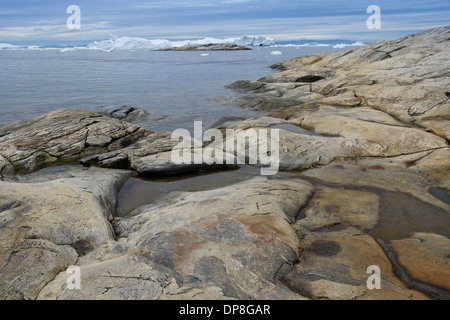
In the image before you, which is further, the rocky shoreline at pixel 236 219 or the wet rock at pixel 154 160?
the wet rock at pixel 154 160

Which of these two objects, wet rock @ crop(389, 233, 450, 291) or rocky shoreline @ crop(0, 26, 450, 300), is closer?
rocky shoreline @ crop(0, 26, 450, 300)

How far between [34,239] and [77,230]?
0.69 metres

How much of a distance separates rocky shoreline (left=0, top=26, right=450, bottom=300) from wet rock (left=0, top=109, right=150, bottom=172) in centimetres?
5

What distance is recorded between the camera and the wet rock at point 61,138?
1054cm

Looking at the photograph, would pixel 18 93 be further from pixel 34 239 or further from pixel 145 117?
pixel 34 239

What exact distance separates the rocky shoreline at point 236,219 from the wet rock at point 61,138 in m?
0.05

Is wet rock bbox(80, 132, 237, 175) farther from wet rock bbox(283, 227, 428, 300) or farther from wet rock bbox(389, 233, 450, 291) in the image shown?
wet rock bbox(389, 233, 450, 291)

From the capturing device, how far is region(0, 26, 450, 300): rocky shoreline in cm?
426

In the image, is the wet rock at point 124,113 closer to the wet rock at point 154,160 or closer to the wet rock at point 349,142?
the wet rock at point 154,160

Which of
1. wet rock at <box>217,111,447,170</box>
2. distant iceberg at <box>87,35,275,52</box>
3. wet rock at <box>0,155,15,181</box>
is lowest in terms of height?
wet rock at <box>0,155,15,181</box>

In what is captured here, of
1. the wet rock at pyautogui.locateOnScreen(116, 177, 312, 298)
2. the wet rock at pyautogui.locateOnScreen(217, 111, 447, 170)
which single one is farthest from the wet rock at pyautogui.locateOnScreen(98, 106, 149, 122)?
the wet rock at pyautogui.locateOnScreen(116, 177, 312, 298)

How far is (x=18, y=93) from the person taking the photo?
2678cm

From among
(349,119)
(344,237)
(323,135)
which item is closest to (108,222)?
(344,237)

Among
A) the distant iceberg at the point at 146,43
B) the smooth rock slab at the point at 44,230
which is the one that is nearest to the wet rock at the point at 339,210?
the smooth rock slab at the point at 44,230
